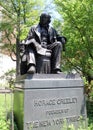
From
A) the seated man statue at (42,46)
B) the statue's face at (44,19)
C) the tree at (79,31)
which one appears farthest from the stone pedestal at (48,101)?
the tree at (79,31)

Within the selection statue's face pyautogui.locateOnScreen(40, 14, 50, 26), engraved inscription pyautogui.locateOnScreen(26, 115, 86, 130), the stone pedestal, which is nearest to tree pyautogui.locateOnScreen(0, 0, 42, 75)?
statue's face pyautogui.locateOnScreen(40, 14, 50, 26)

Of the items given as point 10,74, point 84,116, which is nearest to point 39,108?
point 84,116

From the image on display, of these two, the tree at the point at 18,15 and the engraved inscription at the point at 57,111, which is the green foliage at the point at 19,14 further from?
the engraved inscription at the point at 57,111

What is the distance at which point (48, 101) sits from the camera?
19.5 ft

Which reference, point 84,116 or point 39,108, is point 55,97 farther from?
point 84,116

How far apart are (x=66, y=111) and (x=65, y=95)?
0.36 metres

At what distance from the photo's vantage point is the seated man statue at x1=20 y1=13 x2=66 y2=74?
6251 millimetres

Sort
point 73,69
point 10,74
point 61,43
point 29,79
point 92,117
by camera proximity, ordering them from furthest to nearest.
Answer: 1. point 10,74
2. point 73,69
3. point 92,117
4. point 61,43
5. point 29,79

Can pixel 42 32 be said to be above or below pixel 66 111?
above

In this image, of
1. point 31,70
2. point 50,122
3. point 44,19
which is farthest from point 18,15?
point 50,122

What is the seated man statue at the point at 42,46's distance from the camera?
20.5 ft

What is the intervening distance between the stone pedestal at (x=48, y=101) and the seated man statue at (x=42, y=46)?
0.33 meters

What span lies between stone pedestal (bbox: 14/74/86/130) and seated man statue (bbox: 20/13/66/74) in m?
0.33

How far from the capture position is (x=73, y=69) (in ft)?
36.4
